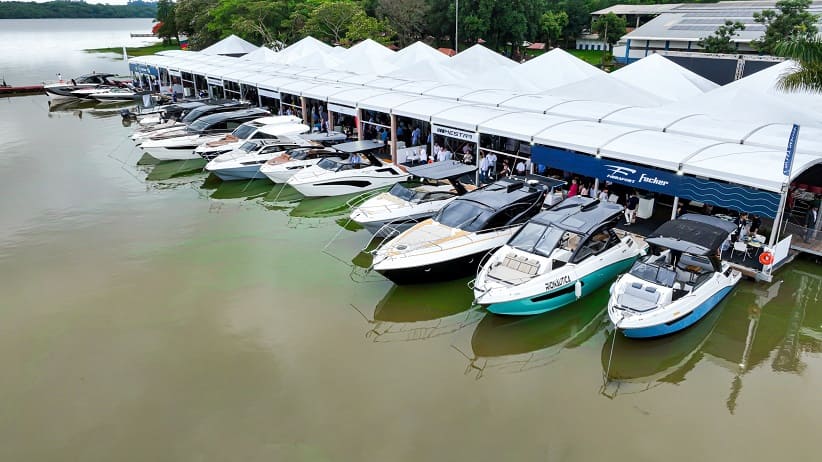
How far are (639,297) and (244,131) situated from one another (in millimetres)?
18269

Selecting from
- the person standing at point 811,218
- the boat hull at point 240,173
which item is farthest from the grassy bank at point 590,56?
the person standing at point 811,218

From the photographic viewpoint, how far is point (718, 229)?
11586mm

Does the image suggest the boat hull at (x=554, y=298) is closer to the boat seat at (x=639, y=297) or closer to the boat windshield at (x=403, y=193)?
the boat seat at (x=639, y=297)

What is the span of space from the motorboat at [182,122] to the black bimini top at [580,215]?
18706 millimetres

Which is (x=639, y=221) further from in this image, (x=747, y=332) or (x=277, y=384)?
(x=277, y=384)

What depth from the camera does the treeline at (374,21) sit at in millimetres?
57469

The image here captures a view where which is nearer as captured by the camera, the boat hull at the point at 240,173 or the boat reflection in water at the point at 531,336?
the boat reflection in water at the point at 531,336

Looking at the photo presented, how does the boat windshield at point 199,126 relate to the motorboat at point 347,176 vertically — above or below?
above

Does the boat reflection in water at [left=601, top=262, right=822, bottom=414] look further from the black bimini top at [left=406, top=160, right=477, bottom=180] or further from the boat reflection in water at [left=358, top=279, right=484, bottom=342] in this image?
the black bimini top at [left=406, top=160, right=477, bottom=180]

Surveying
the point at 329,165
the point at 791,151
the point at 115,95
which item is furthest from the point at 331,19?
the point at 791,151

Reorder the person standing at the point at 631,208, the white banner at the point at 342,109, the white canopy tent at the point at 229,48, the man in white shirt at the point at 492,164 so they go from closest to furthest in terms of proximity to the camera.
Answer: the person standing at the point at 631,208 → the man in white shirt at the point at 492,164 → the white banner at the point at 342,109 → the white canopy tent at the point at 229,48

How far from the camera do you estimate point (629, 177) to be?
572 inches

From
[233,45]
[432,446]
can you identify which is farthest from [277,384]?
[233,45]

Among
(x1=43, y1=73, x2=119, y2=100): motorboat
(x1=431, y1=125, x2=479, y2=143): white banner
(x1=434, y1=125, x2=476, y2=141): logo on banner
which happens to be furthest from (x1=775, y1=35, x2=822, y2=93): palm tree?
(x1=43, y1=73, x2=119, y2=100): motorboat
